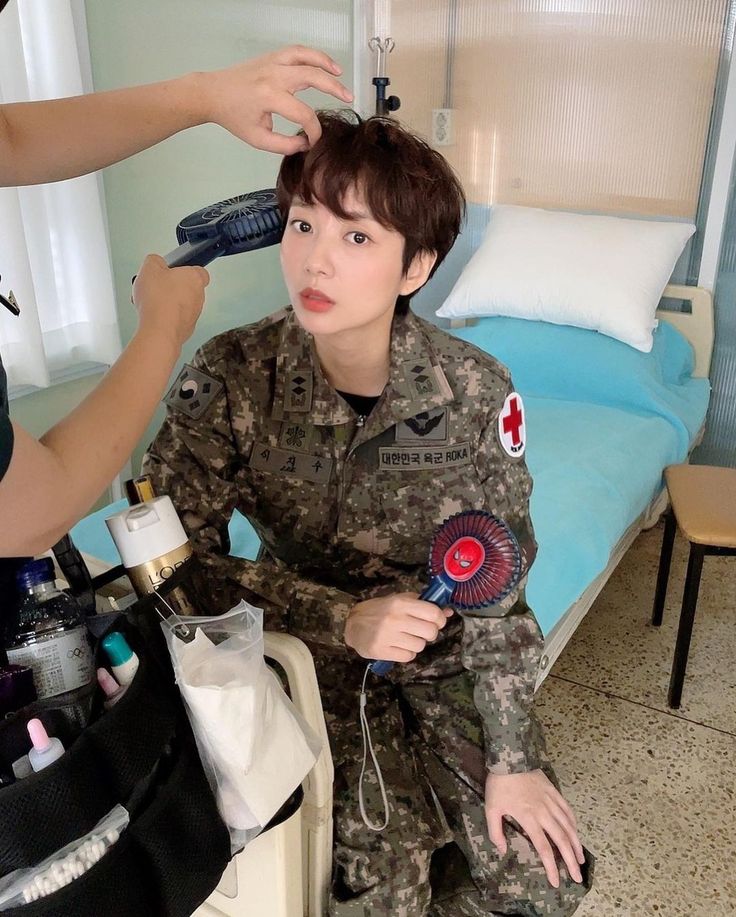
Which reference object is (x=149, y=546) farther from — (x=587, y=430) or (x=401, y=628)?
(x=587, y=430)

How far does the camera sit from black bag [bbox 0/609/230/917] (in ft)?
1.94

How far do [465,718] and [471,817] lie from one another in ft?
0.43

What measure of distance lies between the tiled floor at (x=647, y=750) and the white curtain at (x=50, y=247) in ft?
4.87

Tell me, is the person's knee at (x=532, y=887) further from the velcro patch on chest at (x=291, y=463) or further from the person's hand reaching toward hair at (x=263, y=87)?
the person's hand reaching toward hair at (x=263, y=87)

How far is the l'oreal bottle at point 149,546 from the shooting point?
2.56 feet

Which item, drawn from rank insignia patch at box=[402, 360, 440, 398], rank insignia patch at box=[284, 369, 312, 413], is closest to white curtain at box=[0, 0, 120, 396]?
rank insignia patch at box=[284, 369, 312, 413]

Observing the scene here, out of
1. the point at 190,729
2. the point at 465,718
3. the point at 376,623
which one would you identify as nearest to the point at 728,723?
the point at 465,718

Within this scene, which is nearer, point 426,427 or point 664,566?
point 426,427

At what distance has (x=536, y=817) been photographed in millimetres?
1075

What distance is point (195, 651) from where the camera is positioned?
2.41 feet

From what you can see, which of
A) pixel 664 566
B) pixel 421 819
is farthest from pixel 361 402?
pixel 664 566

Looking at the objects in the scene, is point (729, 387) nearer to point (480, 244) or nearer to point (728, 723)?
point (480, 244)

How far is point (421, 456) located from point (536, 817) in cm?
51


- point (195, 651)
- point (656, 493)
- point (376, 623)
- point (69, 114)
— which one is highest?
point (69, 114)
